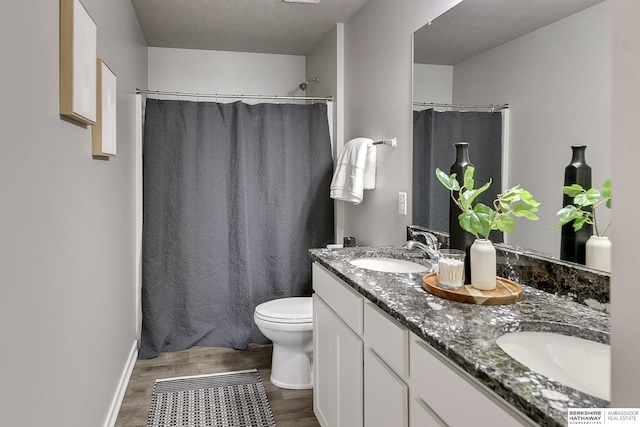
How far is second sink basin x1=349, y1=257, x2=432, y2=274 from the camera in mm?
2074

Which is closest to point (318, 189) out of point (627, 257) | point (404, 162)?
point (404, 162)

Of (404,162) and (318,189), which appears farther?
(318,189)

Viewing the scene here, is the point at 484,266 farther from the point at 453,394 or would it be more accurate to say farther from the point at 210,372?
the point at 210,372

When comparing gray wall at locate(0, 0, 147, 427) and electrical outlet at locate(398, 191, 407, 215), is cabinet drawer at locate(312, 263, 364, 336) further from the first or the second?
gray wall at locate(0, 0, 147, 427)

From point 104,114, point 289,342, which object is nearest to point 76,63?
point 104,114

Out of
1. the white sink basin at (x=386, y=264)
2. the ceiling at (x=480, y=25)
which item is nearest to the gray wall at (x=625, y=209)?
the ceiling at (x=480, y=25)

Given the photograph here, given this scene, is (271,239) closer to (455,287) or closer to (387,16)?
(387,16)

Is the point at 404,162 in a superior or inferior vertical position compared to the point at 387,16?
inferior

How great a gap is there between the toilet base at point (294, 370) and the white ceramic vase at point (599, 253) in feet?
5.90

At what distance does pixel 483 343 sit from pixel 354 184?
1.82 m

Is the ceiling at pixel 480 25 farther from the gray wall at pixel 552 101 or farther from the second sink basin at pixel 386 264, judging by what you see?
the second sink basin at pixel 386 264

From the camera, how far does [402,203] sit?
2537 millimetres

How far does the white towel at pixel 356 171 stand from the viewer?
275cm

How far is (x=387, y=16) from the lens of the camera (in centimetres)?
262
